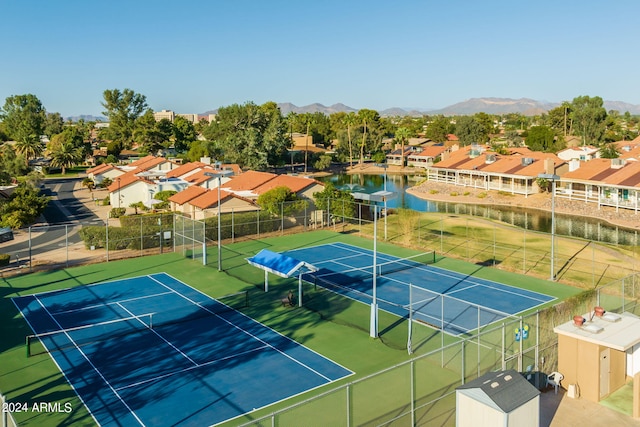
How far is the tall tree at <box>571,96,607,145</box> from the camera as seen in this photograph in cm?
10850

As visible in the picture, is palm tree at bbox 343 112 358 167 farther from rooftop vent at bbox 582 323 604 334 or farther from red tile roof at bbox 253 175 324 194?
rooftop vent at bbox 582 323 604 334

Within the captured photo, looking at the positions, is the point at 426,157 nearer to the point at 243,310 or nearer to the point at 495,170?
the point at 495,170

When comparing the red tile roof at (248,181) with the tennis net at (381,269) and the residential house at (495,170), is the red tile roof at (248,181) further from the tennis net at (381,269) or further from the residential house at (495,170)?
the residential house at (495,170)

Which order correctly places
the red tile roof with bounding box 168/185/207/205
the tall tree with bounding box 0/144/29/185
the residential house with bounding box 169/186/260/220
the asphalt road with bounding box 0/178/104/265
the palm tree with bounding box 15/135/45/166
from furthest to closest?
the palm tree with bounding box 15/135/45/166 → the tall tree with bounding box 0/144/29/185 → the red tile roof with bounding box 168/185/207/205 → the residential house with bounding box 169/186/260/220 → the asphalt road with bounding box 0/178/104/265

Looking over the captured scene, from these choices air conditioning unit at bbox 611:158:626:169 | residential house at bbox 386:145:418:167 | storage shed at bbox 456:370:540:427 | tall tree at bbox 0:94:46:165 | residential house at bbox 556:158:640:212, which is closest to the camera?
storage shed at bbox 456:370:540:427

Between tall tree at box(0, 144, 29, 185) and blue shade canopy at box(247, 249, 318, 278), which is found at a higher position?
tall tree at box(0, 144, 29, 185)

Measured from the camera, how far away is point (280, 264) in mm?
25484

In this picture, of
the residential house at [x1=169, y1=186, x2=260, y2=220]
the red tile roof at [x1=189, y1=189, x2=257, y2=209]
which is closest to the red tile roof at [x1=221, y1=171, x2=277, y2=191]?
the residential house at [x1=169, y1=186, x2=260, y2=220]

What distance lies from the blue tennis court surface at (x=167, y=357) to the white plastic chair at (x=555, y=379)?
19.5 ft

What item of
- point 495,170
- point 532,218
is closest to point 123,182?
point 532,218

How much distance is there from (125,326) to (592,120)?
349ft

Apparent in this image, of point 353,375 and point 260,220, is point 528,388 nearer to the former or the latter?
point 353,375

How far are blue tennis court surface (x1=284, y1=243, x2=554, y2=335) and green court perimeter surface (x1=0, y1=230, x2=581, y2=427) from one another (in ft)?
4.23

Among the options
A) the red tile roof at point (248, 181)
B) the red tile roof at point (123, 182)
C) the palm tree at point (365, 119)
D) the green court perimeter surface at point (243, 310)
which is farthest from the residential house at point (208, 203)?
the palm tree at point (365, 119)
